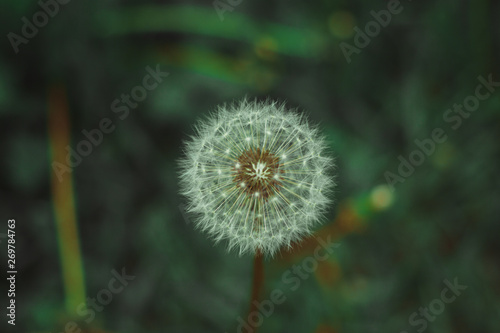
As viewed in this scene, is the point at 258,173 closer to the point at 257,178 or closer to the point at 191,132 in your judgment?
the point at 257,178

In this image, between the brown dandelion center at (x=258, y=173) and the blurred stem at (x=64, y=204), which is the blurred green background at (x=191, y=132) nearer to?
the blurred stem at (x=64, y=204)

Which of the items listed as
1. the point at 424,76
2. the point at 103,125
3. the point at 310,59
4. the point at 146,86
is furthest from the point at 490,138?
the point at 103,125

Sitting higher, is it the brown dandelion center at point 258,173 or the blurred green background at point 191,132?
the blurred green background at point 191,132

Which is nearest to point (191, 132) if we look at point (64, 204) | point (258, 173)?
point (64, 204)

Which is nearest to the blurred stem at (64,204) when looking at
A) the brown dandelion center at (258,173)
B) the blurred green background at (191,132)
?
the blurred green background at (191,132)

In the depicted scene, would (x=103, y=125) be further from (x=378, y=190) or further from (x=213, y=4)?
(x=378, y=190)

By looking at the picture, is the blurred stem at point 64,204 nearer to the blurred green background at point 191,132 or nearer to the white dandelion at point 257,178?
the blurred green background at point 191,132

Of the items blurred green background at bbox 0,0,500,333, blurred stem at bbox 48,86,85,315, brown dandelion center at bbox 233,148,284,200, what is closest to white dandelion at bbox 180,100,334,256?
brown dandelion center at bbox 233,148,284,200

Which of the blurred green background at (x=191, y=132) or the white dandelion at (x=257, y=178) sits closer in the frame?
the white dandelion at (x=257, y=178)
